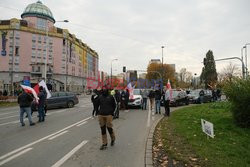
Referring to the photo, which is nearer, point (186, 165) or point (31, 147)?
point (186, 165)

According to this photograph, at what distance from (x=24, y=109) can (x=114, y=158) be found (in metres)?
6.91

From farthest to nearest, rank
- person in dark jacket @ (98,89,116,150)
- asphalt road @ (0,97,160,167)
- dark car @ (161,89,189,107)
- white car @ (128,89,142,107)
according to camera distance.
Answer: dark car @ (161,89,189,107)
white car @ (128,89,142,107)
person in dark jacket @ (98,89,116,150)
asphalt road @ (0,97,160,167)

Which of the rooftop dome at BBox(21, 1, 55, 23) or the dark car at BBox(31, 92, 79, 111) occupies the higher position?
the rooftop dome at BBox(21, 1, 55, 23)

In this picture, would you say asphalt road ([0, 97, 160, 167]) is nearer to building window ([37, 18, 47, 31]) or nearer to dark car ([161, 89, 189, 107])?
dark car ([161, 89, 189, 107])

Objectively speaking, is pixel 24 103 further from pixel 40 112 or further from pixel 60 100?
pixel 60 100

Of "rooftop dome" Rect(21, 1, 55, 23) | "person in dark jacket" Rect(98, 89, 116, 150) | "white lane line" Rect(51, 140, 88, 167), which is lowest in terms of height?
"white lane line" Rect(51, 140, 88, 167)

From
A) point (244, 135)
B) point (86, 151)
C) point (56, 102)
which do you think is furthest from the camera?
point (56, 102)

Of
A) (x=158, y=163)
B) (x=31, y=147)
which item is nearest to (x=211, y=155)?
(x=158, y=163)

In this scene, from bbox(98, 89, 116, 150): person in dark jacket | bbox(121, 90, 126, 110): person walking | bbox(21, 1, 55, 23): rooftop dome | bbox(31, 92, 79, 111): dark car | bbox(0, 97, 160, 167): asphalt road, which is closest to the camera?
bbox(0, 97, 160, 167): asphalt road

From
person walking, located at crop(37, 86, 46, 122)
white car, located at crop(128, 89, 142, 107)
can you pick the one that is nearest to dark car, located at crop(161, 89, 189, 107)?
white car, located at crop(128, 89, 142, 107)

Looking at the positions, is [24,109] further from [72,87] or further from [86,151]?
[72,87]

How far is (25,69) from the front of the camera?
6744cm

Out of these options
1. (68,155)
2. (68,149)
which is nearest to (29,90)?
(68,149)

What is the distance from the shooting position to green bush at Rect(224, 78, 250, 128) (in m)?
9.26
